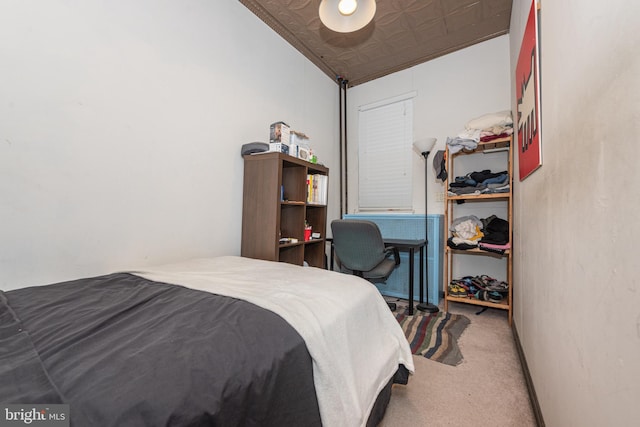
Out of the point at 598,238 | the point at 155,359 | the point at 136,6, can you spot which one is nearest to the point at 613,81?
the point at 598,238

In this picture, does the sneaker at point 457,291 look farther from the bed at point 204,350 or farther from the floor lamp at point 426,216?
the bed at point 204,350

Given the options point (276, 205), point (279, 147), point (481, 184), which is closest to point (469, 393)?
point (276, 205)

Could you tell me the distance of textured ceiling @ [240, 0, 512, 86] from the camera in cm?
226

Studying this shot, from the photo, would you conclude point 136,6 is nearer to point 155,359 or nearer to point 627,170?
point 155,359

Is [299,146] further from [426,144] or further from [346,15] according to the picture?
[426,144]

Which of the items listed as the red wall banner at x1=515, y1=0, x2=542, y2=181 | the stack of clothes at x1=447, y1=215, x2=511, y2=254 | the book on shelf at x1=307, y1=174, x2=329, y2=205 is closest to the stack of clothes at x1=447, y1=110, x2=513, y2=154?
the stack of clothes at x1=447, y1=215, x2=511, y2=254

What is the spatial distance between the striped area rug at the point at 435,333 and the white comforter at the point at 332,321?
70cm

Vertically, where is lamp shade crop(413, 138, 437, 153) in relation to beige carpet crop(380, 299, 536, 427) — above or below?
above

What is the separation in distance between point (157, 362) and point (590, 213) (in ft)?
3.48

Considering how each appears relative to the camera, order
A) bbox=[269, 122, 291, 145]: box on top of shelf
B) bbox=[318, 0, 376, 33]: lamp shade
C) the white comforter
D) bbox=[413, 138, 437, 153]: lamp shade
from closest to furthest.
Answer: the white comforter < bbox=[318, 0, 376, 33]: lamp shade < bbox=[269, 122, 291, 145]: box on top of shelf < bbox=[413, 138, 437, 153]: lamp shade

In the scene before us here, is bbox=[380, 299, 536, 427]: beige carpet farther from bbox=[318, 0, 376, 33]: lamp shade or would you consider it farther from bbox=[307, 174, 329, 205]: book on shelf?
bbox=[318, 0, 376, 33]: lamp shade

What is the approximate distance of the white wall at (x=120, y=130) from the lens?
1.17 metres

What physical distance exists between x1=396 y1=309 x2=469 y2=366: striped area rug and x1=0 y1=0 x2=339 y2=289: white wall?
5.11ft

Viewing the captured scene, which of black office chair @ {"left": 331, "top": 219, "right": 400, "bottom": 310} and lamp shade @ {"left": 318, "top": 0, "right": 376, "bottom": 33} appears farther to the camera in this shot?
black office chair @ {"left": 331, "top": 219, "right": 400, "bottom": 310}
